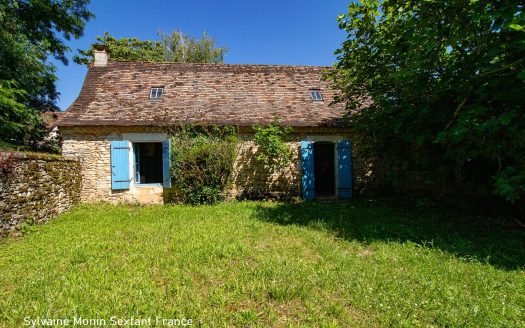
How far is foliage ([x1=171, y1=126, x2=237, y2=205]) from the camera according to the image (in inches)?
305

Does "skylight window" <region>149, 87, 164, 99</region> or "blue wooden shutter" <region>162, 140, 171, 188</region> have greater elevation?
"skylight window" <region>149, 87, 164, 99</region>

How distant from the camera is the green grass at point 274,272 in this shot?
250 centimetres

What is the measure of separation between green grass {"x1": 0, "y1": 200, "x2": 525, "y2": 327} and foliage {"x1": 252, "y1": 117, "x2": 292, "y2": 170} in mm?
2959

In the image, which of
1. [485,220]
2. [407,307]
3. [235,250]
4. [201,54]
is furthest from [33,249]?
[201,54]

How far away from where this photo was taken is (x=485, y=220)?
5668 millimetres

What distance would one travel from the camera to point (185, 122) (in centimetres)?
816

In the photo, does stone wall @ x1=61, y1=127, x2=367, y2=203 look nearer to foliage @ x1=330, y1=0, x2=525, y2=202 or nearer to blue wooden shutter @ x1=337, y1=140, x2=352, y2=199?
blue wooden shutter @ x1=337, y1=140, x2=352, y2=199

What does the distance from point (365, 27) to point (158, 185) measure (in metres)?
7.26

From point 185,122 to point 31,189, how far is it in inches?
161

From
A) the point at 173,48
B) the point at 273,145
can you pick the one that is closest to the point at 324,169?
the point at 273,145

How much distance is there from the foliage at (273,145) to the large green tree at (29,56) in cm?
687

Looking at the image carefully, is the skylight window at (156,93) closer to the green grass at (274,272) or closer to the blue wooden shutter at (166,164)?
the blue wooden shutter at (166,164)

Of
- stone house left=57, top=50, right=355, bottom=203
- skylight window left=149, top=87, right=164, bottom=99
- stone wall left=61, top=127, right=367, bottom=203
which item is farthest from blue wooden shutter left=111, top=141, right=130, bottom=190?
skylight window left=149, top=87, right=164, bottom=99

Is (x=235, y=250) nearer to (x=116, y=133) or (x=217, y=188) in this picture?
(x=217, y=188)
